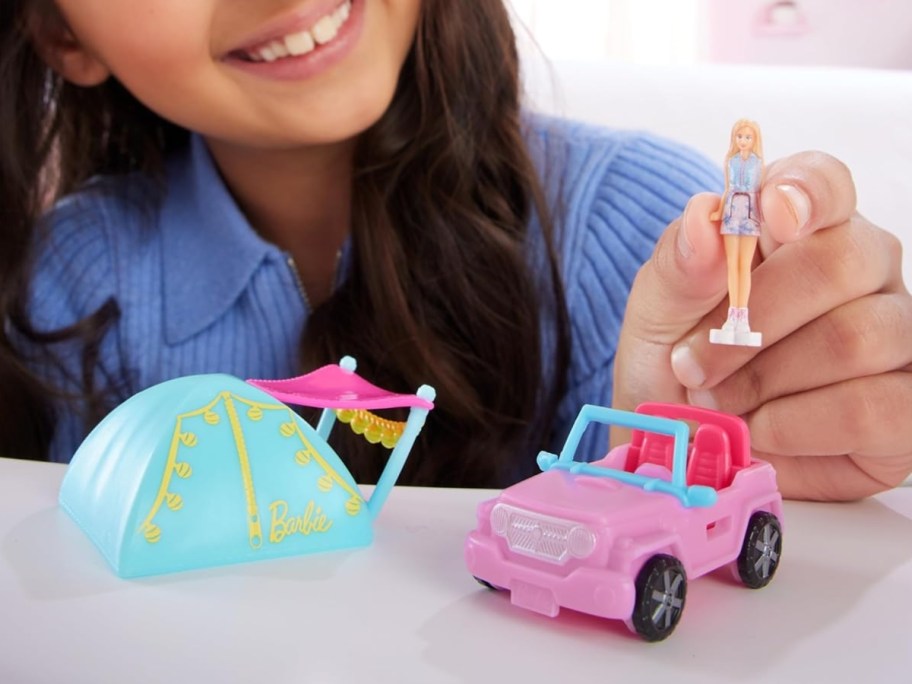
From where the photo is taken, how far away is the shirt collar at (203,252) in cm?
97

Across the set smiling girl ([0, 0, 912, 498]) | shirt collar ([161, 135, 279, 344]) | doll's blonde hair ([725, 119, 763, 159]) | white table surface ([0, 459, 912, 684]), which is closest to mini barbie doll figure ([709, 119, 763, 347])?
doll's blonde hair ([725, 119, 763, 159])

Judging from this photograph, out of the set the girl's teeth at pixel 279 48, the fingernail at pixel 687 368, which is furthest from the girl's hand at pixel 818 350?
the girl's teeth at pixel 279 48

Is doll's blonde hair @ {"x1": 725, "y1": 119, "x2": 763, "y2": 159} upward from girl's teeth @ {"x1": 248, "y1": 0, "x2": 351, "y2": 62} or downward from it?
downward

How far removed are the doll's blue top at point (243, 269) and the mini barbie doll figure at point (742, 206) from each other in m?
0.48

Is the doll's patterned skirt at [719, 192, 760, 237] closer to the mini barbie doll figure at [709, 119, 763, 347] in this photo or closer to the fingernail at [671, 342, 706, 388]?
the mini barbie doll figure at [709, 119, 763, 347]

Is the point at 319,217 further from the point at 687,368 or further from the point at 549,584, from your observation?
the point at 549,584

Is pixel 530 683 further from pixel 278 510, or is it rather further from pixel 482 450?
pixel 482 450

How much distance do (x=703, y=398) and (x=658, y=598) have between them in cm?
24

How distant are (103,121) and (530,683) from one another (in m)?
0.93

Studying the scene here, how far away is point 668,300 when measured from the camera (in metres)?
0.55

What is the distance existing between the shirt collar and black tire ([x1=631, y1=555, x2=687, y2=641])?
66cm

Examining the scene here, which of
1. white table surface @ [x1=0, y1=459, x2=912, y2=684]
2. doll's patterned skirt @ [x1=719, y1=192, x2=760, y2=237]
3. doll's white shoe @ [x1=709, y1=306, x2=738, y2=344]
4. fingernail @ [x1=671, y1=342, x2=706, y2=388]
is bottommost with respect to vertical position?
white table surface @ [x1=0, y1=459, x2=912, y2=684]

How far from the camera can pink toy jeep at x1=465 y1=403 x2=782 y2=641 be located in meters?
0.36

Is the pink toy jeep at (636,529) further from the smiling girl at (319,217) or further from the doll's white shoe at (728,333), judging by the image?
the smiling girl at (319,217)
